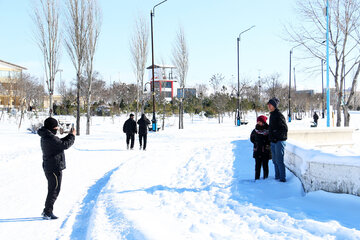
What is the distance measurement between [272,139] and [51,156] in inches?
Result: 167

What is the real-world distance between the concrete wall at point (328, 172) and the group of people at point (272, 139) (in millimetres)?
427

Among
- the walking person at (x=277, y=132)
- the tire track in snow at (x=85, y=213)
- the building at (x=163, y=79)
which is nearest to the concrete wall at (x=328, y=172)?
the walking person at (x=277, y=132)

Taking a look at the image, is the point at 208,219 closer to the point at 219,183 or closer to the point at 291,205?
the point at 291,205

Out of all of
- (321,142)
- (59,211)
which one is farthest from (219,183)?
(321,142)

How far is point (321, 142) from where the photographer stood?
13359 mm

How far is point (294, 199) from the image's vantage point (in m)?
5.98

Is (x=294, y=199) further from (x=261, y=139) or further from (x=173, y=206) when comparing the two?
(x=173, y=206)

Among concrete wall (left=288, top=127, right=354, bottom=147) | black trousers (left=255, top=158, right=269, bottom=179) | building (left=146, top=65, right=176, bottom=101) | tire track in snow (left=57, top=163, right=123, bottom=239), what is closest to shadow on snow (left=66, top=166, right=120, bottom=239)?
tire track in snow (left=57, top=163, right=123, bottom=239)

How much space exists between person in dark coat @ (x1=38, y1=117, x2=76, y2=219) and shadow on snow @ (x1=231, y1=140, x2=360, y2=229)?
3.12 m

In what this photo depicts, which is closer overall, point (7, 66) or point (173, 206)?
point (173, 206)

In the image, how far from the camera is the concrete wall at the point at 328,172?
5516 millimetres

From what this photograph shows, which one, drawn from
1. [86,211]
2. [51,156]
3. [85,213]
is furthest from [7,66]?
[85,213]

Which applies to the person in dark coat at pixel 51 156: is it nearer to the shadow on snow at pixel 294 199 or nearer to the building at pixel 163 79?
the shadow on snow at pixel 294 199

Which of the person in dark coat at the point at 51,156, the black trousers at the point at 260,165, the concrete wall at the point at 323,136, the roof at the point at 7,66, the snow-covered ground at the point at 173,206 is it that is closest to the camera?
the snow-covered ground at the point at 173,206
